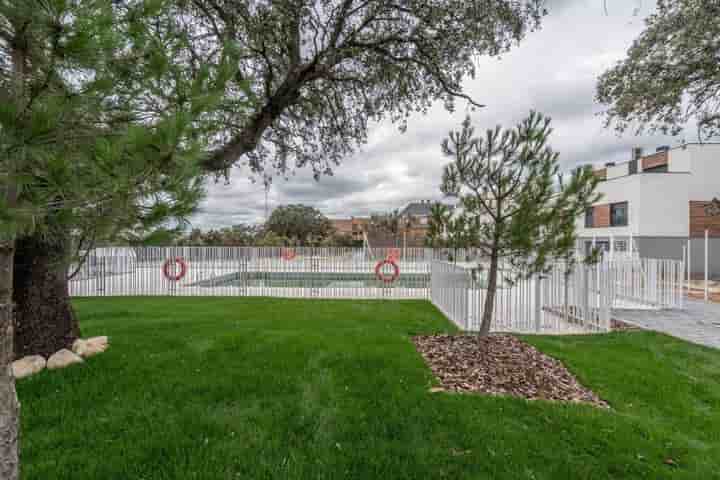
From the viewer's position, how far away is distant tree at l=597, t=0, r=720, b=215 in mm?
6168

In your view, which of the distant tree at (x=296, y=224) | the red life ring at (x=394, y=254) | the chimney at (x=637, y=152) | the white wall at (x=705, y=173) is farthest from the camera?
the distant tree at (x=296, y=224)

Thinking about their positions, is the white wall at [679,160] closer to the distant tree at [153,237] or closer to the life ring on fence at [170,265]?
the distant tree at [153,237]

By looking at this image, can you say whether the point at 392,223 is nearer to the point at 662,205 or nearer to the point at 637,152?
the point at 637,152

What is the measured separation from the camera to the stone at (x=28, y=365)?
11.4 ft

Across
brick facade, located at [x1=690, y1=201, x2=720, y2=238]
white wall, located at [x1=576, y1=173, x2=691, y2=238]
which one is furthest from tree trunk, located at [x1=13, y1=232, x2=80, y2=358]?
brick facade, located at [x1=690, y1=201, x2=720, y2=238]

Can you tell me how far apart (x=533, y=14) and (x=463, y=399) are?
578cm

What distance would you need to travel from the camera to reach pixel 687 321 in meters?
7.23

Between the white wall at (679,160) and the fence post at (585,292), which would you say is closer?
the fence post at (585,292)

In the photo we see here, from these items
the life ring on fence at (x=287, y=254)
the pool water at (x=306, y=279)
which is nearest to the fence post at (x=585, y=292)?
the pool water at (x=306, y=279)

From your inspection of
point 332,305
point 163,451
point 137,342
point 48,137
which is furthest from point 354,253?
point 48,137

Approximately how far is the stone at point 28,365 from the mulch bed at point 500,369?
4626 mm

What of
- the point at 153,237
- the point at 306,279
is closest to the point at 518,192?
the point at 153,237

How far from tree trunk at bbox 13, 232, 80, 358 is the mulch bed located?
4.83m

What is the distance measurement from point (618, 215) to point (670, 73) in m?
17.5
